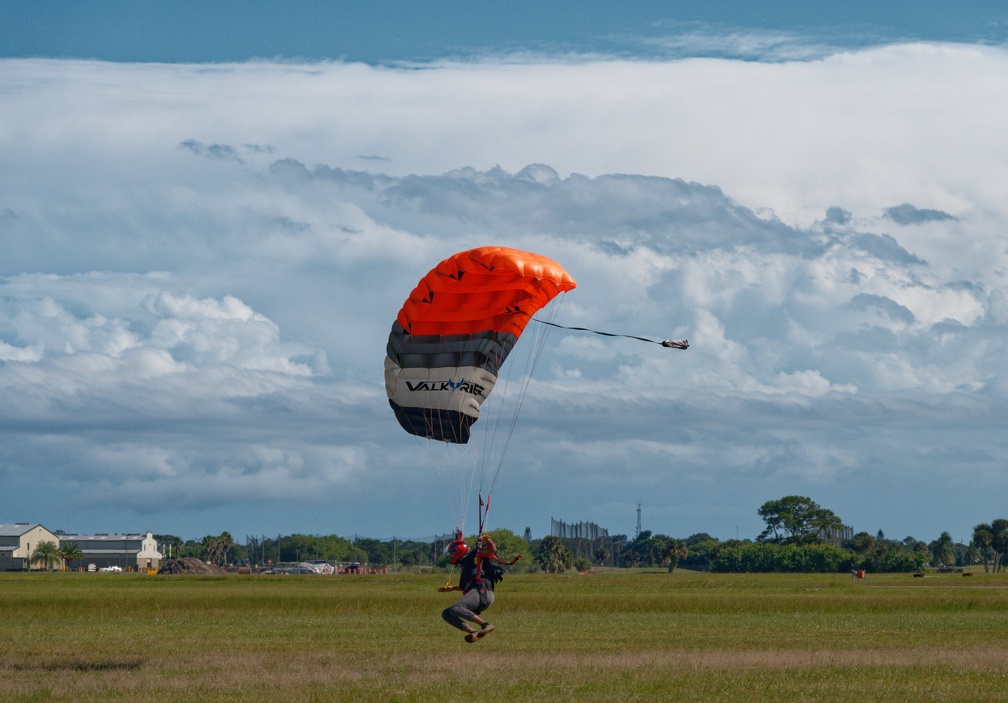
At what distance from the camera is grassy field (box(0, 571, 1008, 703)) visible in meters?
21.9

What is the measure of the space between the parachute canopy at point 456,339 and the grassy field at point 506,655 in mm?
5495

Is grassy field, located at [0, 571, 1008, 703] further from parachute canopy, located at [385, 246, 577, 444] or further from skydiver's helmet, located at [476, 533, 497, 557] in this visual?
parachute canopy, located at [385, 246, 577, 444]

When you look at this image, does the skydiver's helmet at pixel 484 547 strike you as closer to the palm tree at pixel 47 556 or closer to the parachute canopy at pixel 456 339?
the parachute canopy at pixel 456 339

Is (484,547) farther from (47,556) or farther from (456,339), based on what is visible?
(47,556)

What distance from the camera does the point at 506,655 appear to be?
1132 inches

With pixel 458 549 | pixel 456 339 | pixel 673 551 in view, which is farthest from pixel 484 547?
pixel 673 551

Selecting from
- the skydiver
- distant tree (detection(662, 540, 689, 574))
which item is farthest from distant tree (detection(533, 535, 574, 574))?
the skydiver

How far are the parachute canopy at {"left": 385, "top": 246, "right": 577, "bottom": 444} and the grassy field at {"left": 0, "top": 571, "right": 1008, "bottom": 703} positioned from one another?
549cm

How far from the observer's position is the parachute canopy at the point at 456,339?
25562mm

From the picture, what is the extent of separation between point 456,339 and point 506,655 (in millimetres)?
7728

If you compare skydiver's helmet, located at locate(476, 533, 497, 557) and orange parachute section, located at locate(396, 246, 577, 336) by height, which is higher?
orange parachute section, located at locate(396, 246, 577, 336)

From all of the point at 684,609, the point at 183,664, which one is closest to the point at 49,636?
the point at 183,664

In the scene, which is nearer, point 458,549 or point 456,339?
point 458,549

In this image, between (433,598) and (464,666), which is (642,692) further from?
(433,598)
